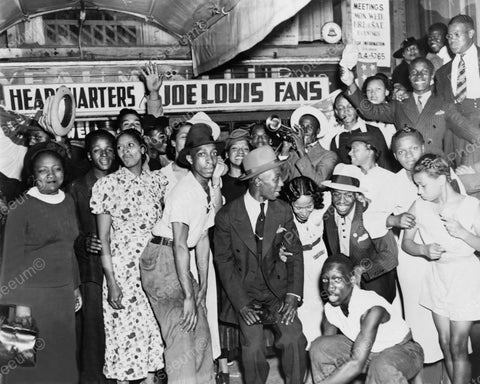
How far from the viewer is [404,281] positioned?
532 cm

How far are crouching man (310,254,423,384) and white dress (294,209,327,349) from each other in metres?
0.86

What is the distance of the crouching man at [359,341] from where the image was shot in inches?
177

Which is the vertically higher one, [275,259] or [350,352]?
[275,259]

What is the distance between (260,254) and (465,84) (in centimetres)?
266

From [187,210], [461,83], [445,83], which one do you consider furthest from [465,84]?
[187,210]

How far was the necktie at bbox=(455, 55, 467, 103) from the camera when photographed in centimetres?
599

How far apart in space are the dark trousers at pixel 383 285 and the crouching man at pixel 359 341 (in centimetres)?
48

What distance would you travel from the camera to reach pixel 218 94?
9406mm

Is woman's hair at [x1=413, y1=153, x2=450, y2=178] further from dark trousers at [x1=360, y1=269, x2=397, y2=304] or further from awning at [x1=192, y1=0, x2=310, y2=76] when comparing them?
awning at [x1=192, y1=0, x2=310, y2=76]

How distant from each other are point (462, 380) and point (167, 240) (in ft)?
8.11

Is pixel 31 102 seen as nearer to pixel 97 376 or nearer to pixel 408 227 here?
pixel 97 376

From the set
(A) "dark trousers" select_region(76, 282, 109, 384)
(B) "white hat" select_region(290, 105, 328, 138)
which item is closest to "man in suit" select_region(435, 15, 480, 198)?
(B) "white hat" select_region(290, 105, 328, 138)

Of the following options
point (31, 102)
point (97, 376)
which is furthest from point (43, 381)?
point (31, 102)

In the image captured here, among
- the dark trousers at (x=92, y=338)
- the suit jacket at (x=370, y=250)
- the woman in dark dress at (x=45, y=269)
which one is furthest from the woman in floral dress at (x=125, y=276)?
the suit jacket at (x=370, y=250)
